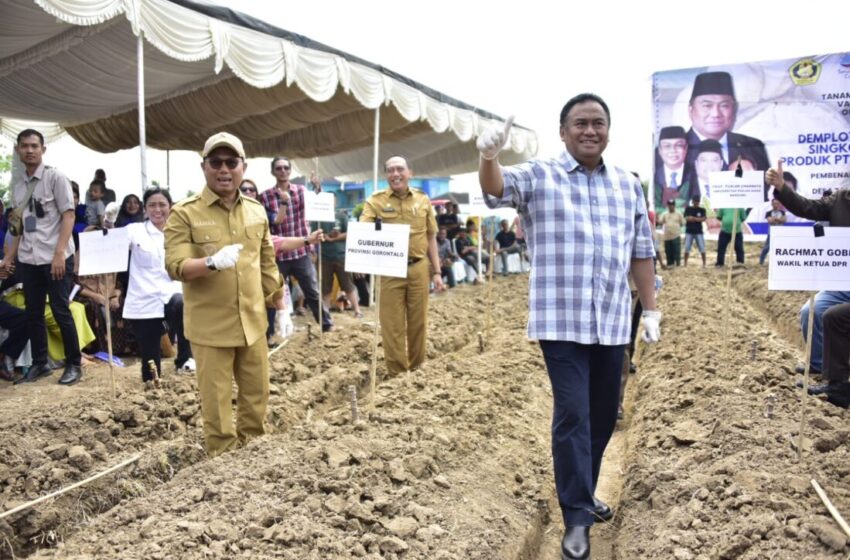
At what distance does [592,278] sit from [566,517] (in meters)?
1.03

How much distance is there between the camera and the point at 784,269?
11.0 feet

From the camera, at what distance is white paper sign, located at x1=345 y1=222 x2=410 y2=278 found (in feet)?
13.5

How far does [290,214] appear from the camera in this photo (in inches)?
276

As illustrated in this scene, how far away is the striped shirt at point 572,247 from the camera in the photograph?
2701mm

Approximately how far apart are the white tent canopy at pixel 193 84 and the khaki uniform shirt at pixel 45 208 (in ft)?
4.01

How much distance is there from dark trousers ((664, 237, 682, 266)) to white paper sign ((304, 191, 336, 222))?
10.5 metres

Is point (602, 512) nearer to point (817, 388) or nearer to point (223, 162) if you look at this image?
point (817, 388)

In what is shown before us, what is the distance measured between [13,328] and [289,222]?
8.81ft

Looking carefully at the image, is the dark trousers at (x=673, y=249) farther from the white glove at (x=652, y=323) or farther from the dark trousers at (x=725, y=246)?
the white glove at (x=652, y=323)

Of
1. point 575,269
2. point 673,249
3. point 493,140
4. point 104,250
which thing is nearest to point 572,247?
point 575,269

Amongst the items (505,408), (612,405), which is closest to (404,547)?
(612,405)

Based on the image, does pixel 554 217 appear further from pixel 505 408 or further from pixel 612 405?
pixel 505 408

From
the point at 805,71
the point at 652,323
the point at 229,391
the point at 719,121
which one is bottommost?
the point at 229,391

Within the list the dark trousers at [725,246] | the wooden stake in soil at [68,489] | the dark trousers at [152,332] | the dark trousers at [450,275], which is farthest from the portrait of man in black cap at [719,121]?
the wooden stake in soil at [68,489]
